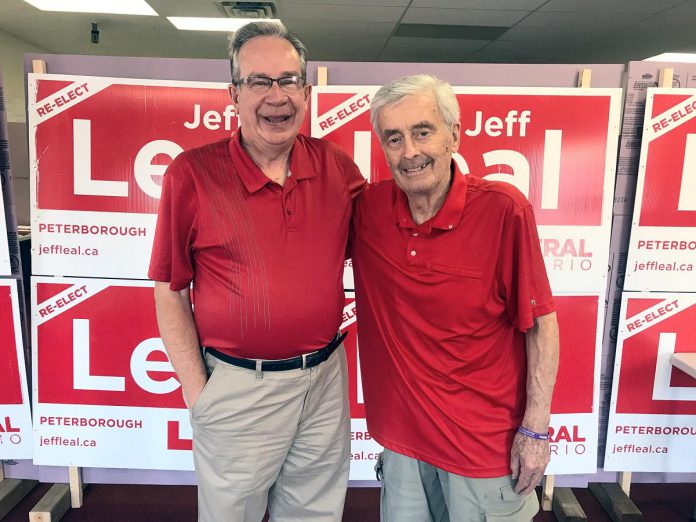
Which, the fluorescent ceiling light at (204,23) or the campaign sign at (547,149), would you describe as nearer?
the campaign sign at (547,149)

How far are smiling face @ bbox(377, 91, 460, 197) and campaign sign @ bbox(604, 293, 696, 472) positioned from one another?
55.0 inches

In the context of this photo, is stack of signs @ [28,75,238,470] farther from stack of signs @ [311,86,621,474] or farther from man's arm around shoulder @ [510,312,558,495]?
man's arm around shoulder @ [510,312,558,495]

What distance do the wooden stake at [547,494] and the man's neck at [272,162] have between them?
1.82 meters

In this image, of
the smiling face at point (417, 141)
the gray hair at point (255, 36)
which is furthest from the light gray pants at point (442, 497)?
the gray hair at point (255, 36)

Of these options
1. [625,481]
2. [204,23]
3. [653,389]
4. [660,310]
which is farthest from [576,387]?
[204,23]

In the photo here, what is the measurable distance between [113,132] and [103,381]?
1.02 meters

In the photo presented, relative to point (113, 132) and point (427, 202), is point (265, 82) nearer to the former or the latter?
point (427, 202)

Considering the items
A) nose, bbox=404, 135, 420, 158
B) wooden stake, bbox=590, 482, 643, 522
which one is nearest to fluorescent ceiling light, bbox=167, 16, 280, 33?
nose, bbox=404, 135, 420, 158

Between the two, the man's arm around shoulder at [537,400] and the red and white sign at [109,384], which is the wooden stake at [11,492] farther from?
the man's arm around shoulder at [537,400]

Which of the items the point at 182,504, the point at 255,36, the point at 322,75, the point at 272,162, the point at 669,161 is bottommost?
the point at 182,504

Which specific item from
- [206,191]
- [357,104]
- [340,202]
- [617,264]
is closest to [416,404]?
[340,202]

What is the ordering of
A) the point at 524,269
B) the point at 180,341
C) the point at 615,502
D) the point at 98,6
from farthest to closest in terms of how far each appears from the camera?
the point at 98,6
the point at 615,502
the point at 180,341
the point at 524,269

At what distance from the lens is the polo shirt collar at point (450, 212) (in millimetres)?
1106

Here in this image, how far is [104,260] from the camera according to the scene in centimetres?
204
